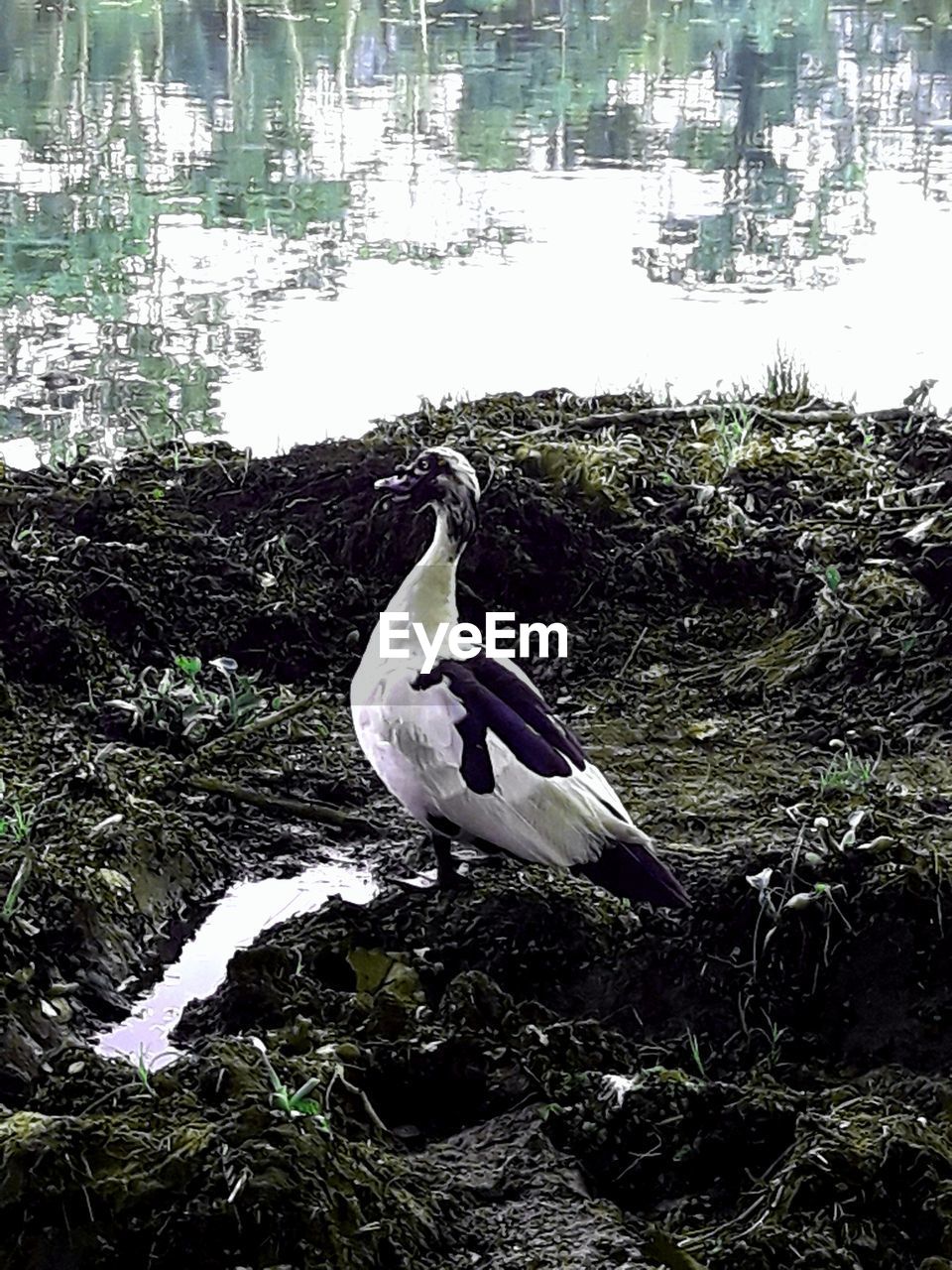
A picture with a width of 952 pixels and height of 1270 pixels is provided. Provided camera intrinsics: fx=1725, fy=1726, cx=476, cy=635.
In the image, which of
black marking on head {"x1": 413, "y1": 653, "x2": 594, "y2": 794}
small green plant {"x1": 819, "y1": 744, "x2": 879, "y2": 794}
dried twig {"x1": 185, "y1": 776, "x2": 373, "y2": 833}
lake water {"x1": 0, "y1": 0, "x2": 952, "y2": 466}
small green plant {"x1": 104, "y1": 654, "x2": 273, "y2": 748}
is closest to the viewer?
black marking on head {"x1": 413, "y1": 653, "x2": 594, "y2": 794}

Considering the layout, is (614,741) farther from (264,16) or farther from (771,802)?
(264,16)

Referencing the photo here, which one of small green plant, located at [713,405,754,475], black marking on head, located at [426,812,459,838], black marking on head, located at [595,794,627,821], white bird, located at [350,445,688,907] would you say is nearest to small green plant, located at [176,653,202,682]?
white bird, located at [350,445,688,907]

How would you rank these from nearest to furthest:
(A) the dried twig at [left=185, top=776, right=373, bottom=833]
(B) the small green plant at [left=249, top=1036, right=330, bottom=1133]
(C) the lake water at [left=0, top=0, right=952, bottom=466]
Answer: (B) the small green plant at [left=249, top=1036, right=330, bottom=1133] < (A) the dried twig at [left=185, top=776, right=373, bottom=833] < (C) the lake water at [left=0, top=0, right=952, bottom=466]

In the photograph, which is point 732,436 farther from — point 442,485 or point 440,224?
point 440,224

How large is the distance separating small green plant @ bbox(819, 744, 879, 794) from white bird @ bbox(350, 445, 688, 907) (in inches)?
30.1

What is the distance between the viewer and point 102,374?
8.92 m

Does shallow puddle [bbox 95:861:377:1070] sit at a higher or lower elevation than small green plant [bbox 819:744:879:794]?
lower

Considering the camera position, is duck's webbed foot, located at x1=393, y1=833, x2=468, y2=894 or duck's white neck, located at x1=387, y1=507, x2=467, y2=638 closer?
duck's webbed foot, located at x1=393, y1=833, x2=468, y2=894

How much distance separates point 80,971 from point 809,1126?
1672 millimetres

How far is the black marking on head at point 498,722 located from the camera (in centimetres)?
355

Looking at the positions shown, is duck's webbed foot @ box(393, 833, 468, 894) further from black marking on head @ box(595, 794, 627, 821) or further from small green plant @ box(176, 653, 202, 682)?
small green plant @ box(176, 653, 202, 682)

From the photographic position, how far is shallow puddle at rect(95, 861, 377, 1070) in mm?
3562

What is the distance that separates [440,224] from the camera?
1225 centimetres

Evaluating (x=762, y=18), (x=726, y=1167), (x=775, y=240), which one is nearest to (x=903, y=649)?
(x=726, y=1167)
